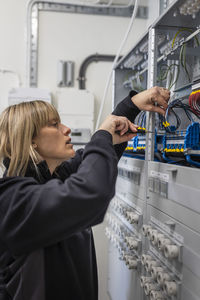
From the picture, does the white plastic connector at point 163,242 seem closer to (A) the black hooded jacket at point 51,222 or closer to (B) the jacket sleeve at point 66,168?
(A) the black hooded jacket at point 51,222

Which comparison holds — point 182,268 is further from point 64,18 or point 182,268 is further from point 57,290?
point 64,18

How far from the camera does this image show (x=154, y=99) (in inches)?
45.4

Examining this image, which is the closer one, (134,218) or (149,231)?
(149,231)

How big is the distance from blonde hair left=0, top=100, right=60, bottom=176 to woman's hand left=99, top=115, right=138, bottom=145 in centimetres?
20

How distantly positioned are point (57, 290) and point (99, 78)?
1.93 m

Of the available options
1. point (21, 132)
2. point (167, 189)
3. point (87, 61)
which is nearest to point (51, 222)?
point (21, 132)

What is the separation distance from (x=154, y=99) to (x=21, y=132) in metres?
0.52

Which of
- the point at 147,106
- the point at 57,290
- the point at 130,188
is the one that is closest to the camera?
the point at 57,290

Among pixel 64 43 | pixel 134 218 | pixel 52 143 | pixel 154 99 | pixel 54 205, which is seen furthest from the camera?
pixel 64 43

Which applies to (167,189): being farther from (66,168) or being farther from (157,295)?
(66,168)

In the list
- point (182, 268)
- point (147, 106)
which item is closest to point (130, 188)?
point (147, 106)

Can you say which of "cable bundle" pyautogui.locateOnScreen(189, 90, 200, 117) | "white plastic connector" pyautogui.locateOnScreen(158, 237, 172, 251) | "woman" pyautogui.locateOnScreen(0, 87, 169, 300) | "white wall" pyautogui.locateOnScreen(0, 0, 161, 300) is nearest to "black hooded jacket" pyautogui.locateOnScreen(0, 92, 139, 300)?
Result: "woman" pyautogui.locateOnScreen(0, 87, 169, 300)

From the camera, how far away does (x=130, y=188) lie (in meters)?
1.46

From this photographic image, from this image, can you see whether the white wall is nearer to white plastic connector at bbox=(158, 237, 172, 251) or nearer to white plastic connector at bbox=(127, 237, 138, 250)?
white plastic connector at bbox=(127, 237, 138, 250)
